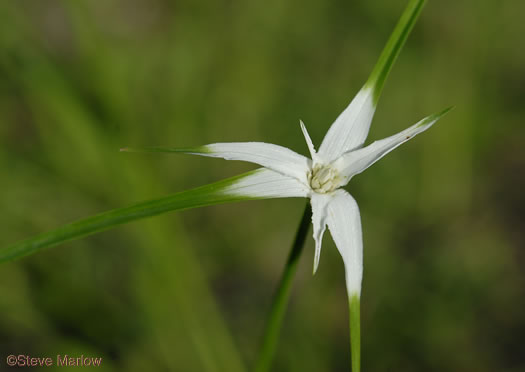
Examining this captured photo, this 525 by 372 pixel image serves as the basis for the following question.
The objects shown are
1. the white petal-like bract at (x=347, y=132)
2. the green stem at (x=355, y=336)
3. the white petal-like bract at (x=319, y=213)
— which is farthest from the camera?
the white petal-like bract at (x=347, y=132)

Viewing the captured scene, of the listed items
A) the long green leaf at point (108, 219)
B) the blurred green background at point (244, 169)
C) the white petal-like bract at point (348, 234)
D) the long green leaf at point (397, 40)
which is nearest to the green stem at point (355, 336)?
the white petal-like bract at point (348, 234)

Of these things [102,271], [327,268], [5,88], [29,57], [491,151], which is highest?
[5,88]

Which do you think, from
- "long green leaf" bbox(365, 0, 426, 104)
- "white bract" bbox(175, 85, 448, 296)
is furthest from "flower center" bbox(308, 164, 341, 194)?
"long green leaf" bbox(365, 0, 426, 104)

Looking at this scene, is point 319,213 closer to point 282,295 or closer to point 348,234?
point 348,234

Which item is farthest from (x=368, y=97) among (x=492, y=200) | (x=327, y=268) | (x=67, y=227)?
(x=492, y=200)

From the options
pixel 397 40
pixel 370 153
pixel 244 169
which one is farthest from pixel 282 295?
pixel 244 169

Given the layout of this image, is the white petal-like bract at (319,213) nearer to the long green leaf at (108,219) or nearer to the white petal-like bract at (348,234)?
the white petal-like bract at (348,234)

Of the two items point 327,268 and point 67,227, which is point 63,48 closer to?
point 327,268
